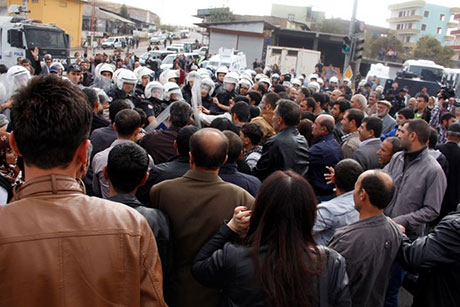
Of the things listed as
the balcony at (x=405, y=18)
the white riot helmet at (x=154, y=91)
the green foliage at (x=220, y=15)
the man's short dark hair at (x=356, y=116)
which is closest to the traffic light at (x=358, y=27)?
the white riot helmet at (x=154, y=91)

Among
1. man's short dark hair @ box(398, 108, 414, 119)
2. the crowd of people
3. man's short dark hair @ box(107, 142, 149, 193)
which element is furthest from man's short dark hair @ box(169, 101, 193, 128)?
man's short dark hair @ box(398, 108, 414, 119)

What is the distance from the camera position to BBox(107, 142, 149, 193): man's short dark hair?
2.68 meters

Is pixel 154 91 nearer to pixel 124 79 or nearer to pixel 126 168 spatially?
pixel 124 79

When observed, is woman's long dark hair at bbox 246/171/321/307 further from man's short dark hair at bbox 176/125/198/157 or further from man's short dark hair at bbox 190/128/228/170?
man's short dark hair at bbox 176/125/198/157

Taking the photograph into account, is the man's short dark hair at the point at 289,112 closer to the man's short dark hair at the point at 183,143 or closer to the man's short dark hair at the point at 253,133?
the man's short dark hair at the point at 253,133

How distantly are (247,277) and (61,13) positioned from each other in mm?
39063

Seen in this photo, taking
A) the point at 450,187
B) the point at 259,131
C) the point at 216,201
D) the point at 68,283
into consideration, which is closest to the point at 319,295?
the point at 216,201

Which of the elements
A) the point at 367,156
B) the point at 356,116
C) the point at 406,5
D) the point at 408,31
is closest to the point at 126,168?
the point at 367,156

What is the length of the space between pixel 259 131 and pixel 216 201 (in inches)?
89.1

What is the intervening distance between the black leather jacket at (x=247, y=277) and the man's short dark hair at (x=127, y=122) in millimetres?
2065

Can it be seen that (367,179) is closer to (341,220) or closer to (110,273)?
(341,220)

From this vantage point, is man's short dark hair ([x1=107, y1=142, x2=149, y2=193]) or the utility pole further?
the utility pole

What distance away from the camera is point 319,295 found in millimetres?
1994

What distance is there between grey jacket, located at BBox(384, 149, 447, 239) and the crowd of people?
0.04 feet
